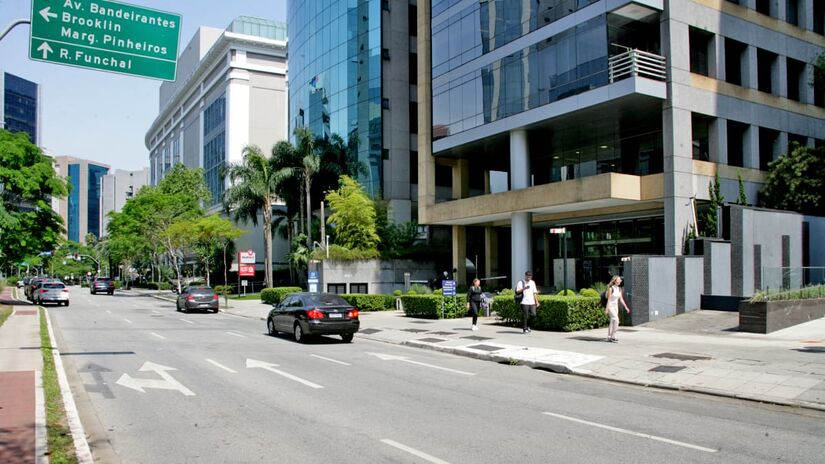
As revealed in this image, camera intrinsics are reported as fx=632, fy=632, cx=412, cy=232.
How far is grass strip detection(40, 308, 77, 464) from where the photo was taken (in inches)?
270

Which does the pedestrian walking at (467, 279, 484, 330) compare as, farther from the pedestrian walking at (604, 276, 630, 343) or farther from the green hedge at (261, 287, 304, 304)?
the green hedge at (261, 287, 304, 304)

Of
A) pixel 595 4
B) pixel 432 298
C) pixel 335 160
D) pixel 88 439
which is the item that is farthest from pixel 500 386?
pixel 335 160

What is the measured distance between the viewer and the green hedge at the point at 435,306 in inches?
1057

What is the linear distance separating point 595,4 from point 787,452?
22839 mm

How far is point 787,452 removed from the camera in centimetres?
727

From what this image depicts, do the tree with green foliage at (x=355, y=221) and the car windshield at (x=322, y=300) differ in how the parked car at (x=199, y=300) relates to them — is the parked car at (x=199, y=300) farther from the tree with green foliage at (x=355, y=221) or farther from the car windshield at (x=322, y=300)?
the car windshield at (x=322, y=300)

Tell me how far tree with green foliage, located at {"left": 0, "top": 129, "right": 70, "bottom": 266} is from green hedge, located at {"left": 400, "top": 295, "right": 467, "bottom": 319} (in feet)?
93.2

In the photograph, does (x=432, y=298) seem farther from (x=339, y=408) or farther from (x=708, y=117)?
(x=339, y=408)

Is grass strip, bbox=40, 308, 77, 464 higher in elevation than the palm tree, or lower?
lower

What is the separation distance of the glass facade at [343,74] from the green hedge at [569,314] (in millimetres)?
27297

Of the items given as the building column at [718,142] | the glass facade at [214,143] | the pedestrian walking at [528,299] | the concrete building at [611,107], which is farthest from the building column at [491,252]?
the glass facade at [214,143]

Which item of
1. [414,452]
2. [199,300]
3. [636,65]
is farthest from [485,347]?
[199,300]

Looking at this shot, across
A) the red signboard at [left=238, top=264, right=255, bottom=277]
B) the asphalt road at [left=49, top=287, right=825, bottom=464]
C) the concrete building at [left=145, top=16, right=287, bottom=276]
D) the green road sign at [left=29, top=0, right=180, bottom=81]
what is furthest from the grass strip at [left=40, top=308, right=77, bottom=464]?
the concrete building at [left=145, top=16, right=287, bottom=276]

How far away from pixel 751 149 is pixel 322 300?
68.3ft
